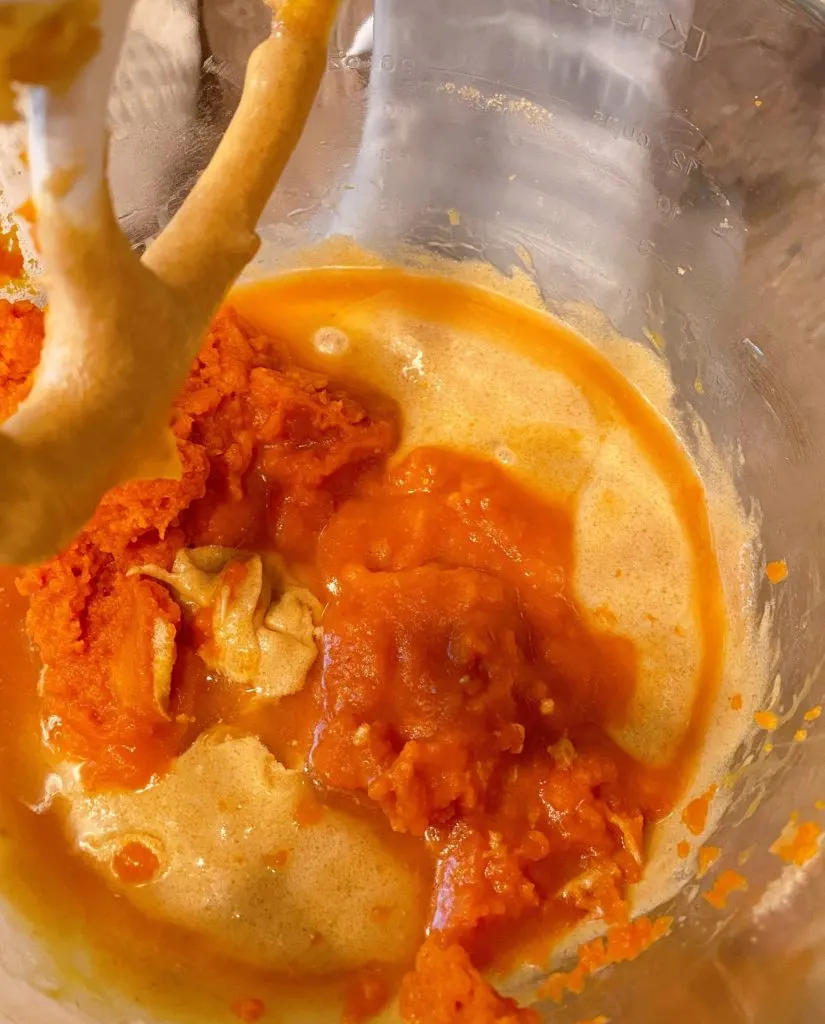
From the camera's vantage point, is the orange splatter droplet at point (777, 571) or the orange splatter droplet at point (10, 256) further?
the orange splatter droplet at point (10, 256)

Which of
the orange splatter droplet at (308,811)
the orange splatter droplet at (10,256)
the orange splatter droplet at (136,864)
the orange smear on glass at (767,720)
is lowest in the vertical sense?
the orange splatter droplet at (136,864)

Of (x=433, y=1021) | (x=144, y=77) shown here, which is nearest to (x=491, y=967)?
(x=433, y=1021)

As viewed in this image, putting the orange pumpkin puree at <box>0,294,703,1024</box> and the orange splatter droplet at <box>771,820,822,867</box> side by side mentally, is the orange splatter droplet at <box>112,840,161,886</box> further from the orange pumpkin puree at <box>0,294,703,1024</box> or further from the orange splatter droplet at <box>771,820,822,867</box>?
the orange splatter droplet at <box>771,820,822,867</box>

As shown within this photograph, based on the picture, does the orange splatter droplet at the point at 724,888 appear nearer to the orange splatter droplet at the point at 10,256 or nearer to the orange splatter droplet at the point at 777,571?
the orange splatter droplet at the point at 777,571

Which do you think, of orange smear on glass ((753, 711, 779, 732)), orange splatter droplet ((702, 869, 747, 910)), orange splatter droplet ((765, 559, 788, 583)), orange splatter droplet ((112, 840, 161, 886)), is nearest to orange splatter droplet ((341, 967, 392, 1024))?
orange splatter droplet ((112, 840, 161, 886))

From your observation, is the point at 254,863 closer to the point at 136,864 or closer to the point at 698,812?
the point at 136,864

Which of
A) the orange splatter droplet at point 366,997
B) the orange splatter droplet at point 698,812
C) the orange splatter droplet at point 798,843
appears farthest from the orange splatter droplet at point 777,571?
the orange splatter droplet at point 366,997

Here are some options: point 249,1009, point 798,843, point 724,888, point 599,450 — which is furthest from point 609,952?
point 599,450

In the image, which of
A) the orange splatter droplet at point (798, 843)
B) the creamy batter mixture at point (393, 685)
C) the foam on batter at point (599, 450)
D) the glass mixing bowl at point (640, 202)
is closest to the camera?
the orange splatter droplet at point (798, 843)
